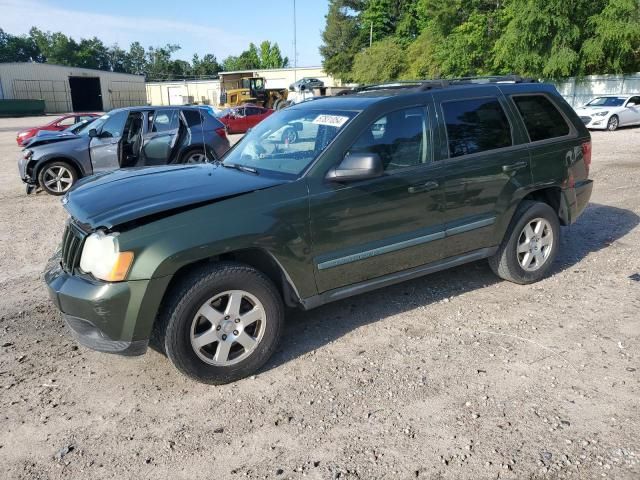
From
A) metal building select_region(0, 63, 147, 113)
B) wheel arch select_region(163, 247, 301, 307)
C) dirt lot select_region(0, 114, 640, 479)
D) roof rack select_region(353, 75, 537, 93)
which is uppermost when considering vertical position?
metal building select_region(0, 63, 147, 113)

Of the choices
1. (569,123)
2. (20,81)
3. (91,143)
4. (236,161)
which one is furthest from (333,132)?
(20,81)

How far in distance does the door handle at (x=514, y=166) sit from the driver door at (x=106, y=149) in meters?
7.68

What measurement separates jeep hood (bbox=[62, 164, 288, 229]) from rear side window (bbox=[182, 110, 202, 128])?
279 inches

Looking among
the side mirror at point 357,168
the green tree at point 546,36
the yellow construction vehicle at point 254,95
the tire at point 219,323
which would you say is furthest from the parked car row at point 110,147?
the yellow construction vehicle at point 254,95

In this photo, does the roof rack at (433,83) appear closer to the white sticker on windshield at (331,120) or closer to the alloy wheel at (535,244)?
the white sticker on windshield at (331,120)

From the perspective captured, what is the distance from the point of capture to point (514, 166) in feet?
15.3

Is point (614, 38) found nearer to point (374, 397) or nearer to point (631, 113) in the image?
point (631, 113)

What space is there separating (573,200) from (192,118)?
819 centimetres

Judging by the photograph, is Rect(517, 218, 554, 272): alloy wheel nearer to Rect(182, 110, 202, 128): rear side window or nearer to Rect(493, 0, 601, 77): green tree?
Rect(182, 110, 202, 128): rear side window

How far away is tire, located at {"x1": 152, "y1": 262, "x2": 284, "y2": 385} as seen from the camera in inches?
127

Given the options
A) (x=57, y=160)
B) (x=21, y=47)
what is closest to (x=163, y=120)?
(x=57, y=160)

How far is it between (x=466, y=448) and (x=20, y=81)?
2737 inches

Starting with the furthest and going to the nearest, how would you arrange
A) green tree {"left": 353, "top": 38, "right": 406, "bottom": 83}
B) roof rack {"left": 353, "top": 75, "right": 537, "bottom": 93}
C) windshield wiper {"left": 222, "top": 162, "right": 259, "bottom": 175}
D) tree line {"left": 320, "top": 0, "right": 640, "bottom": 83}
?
green tree {"left": 353, "top": 38, "right": 406, "bottom": 83}
tree line {"left": 320, "top": 0, "right": 640, "bottom": 83}
roof rack {"left": 353, "top": 75, "right": 537, "bottom": 93}
windshield wiper {"left": 222, "top": 162, "right": 259, "bottom": 175}

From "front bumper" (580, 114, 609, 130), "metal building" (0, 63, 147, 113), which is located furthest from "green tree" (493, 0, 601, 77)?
"metal building" (0, 63, 147, 113)
